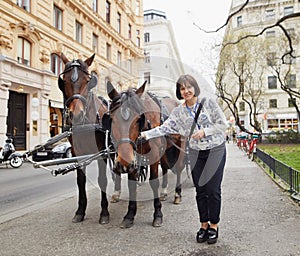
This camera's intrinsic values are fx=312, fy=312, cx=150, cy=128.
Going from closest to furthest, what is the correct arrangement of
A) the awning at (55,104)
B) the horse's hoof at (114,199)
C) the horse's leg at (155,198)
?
the horse's leg at (155,198)
the horse's hoof at (114,199)
the awning at (55,104)

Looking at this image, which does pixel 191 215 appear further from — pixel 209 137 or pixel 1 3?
pixel 1 3

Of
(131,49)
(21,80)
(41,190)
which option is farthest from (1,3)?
(131,49)

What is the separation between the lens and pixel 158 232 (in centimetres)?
446

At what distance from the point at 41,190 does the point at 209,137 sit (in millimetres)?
6022

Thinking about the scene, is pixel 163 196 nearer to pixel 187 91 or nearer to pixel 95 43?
pixel 187 91

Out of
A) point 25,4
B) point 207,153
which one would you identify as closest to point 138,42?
point 25,4

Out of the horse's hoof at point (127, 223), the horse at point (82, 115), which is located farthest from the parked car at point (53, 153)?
the horse's hoof at point (127, 223)

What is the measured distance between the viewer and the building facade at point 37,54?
18938 millimetres

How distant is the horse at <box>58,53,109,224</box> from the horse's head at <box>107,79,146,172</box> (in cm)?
51

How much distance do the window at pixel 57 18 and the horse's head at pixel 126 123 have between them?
2196cm

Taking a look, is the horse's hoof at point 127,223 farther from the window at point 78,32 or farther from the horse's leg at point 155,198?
the window at point 78,32

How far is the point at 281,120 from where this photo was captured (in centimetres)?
5328

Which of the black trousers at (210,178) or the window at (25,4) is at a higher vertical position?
the window at (25,4)

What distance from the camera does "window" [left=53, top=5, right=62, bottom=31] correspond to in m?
23.8
